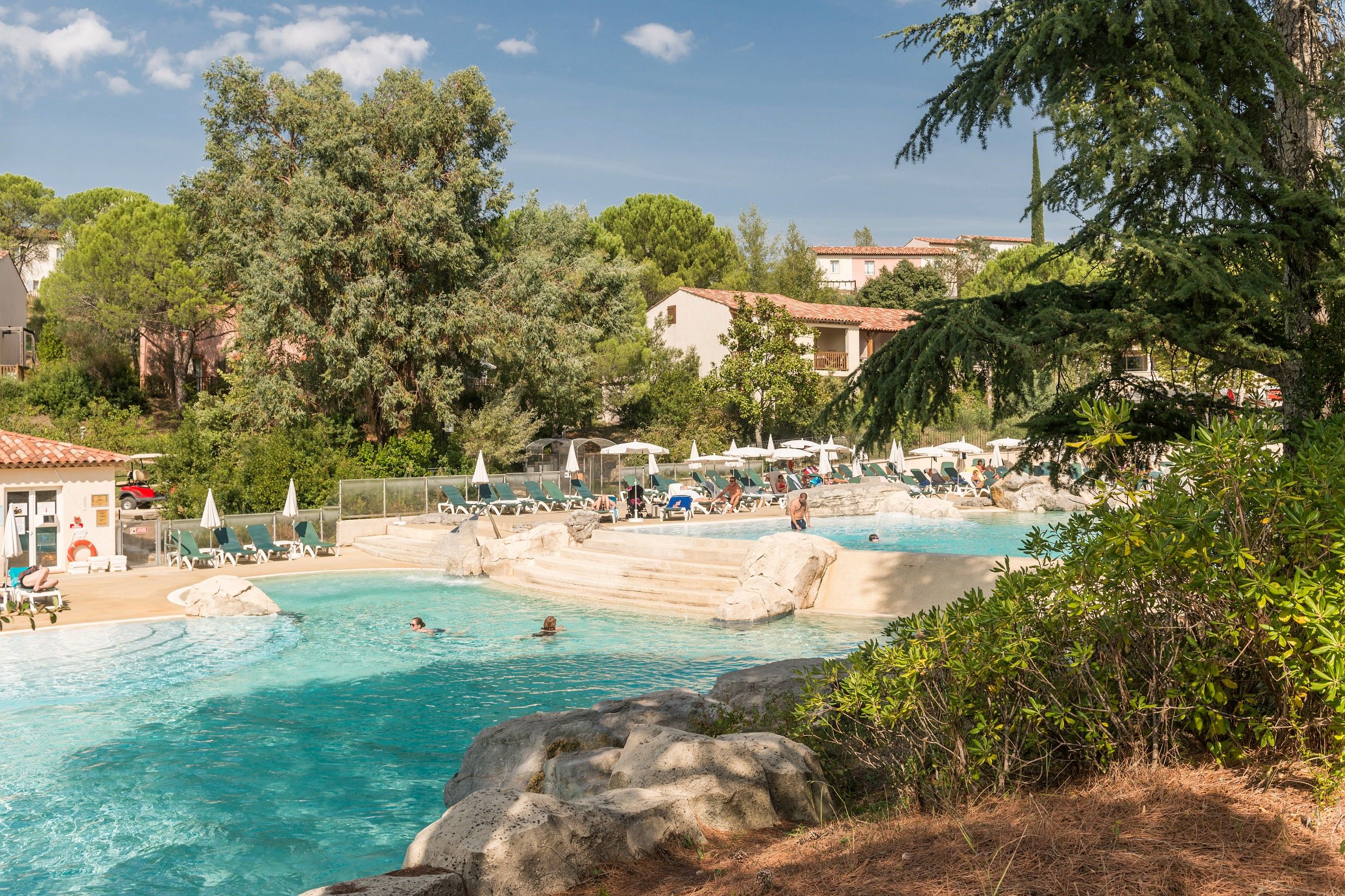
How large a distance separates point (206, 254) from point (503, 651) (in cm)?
3023

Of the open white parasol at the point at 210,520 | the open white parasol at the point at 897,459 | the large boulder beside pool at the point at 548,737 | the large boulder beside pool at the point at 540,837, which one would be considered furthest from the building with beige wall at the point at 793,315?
the large boulder beside pool at the point at 540,837

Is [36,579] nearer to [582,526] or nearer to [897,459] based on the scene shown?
[582,526]

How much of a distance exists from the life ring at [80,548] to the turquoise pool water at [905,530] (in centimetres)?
1239

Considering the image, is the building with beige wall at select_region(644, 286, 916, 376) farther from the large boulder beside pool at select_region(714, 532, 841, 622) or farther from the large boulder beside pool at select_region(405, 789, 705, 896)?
the large boulder beside pool at select_region(405, 789, 705, 896)

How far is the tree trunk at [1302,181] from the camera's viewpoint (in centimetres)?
910

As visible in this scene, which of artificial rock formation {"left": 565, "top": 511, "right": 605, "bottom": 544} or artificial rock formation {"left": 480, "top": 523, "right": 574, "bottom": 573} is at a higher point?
artificial rock formation {"left": 565, "top": 511, "right": 605, "bottom": 544}

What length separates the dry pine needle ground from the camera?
12.4ft

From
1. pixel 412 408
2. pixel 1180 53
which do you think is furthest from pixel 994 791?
pixel 412 408

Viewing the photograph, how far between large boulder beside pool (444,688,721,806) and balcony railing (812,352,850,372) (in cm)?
3993

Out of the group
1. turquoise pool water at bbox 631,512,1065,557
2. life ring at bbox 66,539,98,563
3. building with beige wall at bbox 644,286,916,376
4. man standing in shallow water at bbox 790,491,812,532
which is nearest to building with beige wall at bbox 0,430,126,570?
life ring at bbox 66,539,98,563

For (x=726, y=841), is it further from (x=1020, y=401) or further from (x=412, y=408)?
(x=412, y=408)

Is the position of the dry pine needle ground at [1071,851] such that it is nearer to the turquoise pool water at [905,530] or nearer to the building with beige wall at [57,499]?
the turquoise pool water at [905,530]

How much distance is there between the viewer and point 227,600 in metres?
16.3

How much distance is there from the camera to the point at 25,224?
53.5m
